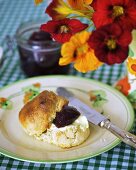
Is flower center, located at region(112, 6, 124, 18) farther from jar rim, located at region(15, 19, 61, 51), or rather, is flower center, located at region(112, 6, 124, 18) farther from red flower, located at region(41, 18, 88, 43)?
jar rim, located at region(15, 19, 61, 51)

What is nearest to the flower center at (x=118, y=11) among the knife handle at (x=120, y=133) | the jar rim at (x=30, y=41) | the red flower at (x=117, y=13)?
the red flower at (x=117, y=13)

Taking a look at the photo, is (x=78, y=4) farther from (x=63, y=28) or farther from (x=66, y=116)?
(x=66, y=116)

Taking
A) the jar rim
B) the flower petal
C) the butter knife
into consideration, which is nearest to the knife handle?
the butter knife

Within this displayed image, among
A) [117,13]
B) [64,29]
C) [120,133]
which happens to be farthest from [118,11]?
[120,133]

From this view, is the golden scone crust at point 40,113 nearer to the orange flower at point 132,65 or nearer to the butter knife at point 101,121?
the butter knife at point 101,121

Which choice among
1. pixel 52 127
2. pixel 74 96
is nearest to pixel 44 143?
pixel 52 127

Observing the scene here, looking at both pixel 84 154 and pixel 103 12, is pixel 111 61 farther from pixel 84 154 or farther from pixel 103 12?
pixel 84 154
